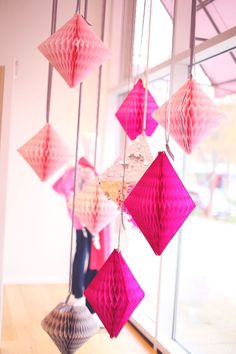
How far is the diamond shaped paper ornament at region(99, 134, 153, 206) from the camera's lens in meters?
1.84

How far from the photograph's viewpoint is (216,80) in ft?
10.5

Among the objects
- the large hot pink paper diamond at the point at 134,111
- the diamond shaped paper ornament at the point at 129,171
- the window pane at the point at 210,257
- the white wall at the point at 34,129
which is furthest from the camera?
the white wall at the point at 34,129

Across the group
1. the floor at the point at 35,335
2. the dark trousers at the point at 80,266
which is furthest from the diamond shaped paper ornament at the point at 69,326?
the dark trousers at the point at 80,266

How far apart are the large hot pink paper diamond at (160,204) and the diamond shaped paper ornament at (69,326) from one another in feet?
1.67

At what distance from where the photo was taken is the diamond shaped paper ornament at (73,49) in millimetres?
1697

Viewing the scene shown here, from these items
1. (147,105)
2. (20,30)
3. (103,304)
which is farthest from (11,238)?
(103,304)

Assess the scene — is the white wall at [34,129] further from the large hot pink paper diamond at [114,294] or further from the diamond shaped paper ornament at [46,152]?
the large hot pink paper diamond at [114,294]

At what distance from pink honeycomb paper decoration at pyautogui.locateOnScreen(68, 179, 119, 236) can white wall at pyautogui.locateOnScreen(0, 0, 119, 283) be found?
8.23 ft

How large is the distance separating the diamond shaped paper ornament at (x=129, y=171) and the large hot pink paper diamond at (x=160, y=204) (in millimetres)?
448

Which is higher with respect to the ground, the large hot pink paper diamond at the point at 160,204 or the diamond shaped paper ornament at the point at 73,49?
the diamond shaped paper ornament at the point at 73,49

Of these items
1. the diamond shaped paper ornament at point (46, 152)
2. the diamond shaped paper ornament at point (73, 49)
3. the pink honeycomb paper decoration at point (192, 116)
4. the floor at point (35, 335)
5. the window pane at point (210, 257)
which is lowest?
the floor at point (35, 335)

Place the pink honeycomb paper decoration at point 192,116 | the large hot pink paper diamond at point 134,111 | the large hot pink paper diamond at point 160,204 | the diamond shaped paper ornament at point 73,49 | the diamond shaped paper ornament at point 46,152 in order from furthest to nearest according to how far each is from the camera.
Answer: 1. the diamond shaped paper ornament at point 46,152
2. the large hot pink paper diamond at point 134,111
3. the diamond shaped paper ornament at point 73,49
4. the pink honeycomb paper decoration at point 192,116
5. the large hot pink paper diamond at point 160,204

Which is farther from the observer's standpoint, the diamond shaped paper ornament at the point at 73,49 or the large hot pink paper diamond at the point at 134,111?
the large hot pink paper diamond at the point at 134,111

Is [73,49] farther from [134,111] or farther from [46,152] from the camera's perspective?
[46,152]
